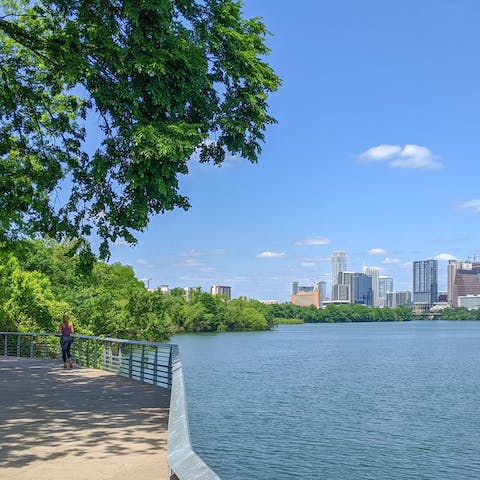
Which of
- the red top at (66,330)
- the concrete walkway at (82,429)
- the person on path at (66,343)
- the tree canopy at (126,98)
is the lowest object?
the concrete walkway at (82,429)

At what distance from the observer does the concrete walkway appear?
7880 mm

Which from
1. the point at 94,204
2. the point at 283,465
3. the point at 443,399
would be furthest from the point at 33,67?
the point at 443,399

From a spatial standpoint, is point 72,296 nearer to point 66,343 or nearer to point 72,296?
point 72,296

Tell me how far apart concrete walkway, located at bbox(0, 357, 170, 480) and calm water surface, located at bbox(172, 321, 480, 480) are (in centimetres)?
722

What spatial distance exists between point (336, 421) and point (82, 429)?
2125cm

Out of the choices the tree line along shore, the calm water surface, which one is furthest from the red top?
the calm water surface

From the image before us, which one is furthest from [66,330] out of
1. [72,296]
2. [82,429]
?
[72,296]

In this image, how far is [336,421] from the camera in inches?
1169

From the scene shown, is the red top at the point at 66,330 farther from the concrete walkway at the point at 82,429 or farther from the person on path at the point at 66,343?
the concrete walkway at the point at 82,429

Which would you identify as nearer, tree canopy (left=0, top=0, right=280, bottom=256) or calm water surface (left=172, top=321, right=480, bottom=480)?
tree canopy (left=0, top=0, right=280, bottom=256)

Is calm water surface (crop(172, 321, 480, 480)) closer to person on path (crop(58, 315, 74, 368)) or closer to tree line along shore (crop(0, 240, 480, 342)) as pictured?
person on path (crop(58, 315, 74, 368))

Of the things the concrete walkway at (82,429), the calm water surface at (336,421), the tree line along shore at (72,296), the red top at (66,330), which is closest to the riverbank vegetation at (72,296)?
the tree line along shore at (72,296)

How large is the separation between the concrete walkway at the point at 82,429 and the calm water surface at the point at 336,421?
7.22m

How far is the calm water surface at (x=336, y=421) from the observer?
21875mm
